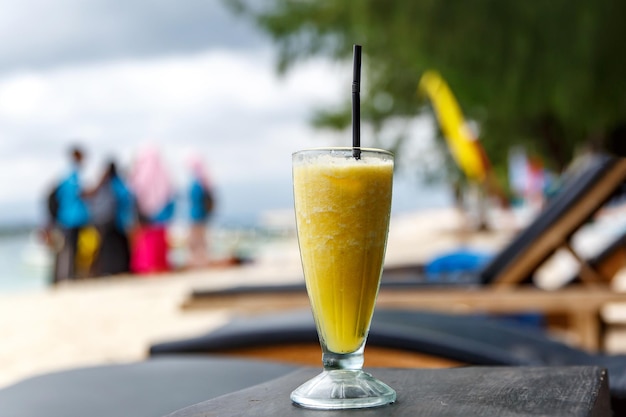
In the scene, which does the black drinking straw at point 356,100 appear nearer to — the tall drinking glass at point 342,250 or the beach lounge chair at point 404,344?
the tall drinking glass at point 342,250

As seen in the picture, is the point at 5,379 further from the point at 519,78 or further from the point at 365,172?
the point at 519,78

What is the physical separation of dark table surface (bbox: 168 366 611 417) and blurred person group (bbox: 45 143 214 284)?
9221mm

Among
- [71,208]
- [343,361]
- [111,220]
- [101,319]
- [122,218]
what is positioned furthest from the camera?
[122,218]

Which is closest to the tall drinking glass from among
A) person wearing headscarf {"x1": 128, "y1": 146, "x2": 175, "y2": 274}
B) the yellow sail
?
person wearing headscarf {"x1": 128, "y1": 146, "x2": 175, "y2": 274}

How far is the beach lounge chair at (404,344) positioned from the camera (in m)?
2.63

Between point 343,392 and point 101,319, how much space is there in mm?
6833

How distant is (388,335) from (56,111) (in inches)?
3341

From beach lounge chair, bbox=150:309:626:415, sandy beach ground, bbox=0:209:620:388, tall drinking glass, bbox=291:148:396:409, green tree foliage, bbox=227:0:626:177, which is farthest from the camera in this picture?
green tree foliage, bbox=227:0:626:177

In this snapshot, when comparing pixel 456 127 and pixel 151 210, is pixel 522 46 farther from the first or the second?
pixel 151 210

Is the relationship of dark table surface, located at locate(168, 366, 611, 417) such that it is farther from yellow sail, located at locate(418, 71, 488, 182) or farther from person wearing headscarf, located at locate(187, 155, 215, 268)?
yellow sail, located at locate(418, 71, 488, 182)

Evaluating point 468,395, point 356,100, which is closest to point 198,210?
point 356,100

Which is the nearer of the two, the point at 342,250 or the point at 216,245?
the point at 342,250

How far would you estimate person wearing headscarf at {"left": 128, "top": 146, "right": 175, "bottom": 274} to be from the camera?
487 inches

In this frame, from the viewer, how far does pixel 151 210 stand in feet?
40.7
